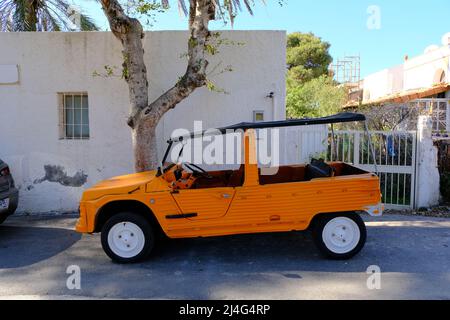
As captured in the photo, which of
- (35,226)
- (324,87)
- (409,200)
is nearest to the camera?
(35,226)

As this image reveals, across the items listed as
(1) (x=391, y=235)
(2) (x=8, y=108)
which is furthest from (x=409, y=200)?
(2) (x=8, y=108)

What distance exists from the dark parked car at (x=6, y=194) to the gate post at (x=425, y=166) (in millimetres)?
7458

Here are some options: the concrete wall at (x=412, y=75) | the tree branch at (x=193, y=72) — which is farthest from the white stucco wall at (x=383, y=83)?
the tree branch at (x=193, y=72)

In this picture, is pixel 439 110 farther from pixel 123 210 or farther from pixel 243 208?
pixel 123 210

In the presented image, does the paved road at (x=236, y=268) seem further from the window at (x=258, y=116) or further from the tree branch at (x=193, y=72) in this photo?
the window at (x=258, y=116)

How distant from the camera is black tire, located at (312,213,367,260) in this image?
16.4 ft

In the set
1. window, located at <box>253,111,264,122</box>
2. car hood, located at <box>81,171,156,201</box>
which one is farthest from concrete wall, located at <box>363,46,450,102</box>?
car hood, located at <box>81,171,156,201</box>

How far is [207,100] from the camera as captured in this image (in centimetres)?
812

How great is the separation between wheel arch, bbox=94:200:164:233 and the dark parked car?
86.2 inches

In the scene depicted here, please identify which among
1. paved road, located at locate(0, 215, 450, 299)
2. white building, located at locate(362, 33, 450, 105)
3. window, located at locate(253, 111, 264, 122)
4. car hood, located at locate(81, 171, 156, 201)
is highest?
white building, located at locate(362, 33, 450, 105)

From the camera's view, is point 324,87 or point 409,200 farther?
point 324,87

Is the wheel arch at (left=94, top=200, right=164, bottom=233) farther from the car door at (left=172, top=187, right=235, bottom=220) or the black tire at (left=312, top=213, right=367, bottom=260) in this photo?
the black tire at (left=312, top=213, right=367, bottom=260)
